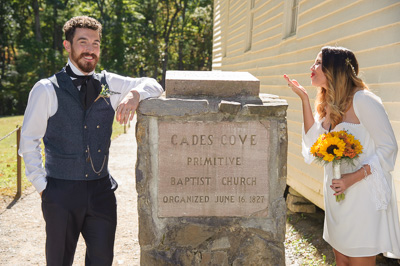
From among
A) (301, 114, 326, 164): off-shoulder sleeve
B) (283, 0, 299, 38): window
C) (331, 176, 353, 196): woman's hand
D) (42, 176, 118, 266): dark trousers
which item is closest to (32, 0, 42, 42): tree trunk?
(283, 0, 299, 38): window

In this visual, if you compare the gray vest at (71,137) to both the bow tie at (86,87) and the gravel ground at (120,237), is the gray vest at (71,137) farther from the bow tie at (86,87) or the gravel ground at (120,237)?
the gravel ground at (120,237)

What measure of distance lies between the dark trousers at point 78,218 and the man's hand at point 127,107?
473 mm

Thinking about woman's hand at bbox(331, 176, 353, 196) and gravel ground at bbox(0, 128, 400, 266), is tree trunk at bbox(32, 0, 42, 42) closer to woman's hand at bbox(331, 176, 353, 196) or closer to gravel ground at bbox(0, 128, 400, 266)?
gravel ground at bbox(0, 128, 400, 266)

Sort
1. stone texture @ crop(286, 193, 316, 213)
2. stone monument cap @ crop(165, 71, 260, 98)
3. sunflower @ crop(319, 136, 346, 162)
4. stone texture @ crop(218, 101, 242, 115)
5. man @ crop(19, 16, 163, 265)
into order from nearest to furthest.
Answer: sunflower @ crop(319, 136, 346, 162) < man @ crop(19, 16, 163, 265) < stone texture @ crop(218, 101, 242, 115) < stone monument cap @ crop(165, 71, 260, 98) < stone texture @ crop(286, 193, 316, 213)

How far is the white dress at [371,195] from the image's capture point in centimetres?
279

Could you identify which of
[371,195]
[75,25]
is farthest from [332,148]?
[75,25]

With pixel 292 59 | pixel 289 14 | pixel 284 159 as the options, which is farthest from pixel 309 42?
pixel 284 159

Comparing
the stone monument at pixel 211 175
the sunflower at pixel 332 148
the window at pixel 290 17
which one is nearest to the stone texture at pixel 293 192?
the window at pixel 290 17

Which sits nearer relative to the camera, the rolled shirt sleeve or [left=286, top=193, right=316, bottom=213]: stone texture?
the rolled shirt sleeve

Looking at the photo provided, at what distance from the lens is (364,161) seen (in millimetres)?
2900

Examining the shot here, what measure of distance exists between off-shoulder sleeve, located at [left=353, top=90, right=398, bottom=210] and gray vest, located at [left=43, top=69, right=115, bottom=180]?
1811mm

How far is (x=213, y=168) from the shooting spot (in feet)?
10.9

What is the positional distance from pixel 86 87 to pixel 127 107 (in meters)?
0.32

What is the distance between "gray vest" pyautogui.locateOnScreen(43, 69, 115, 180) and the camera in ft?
9.45
